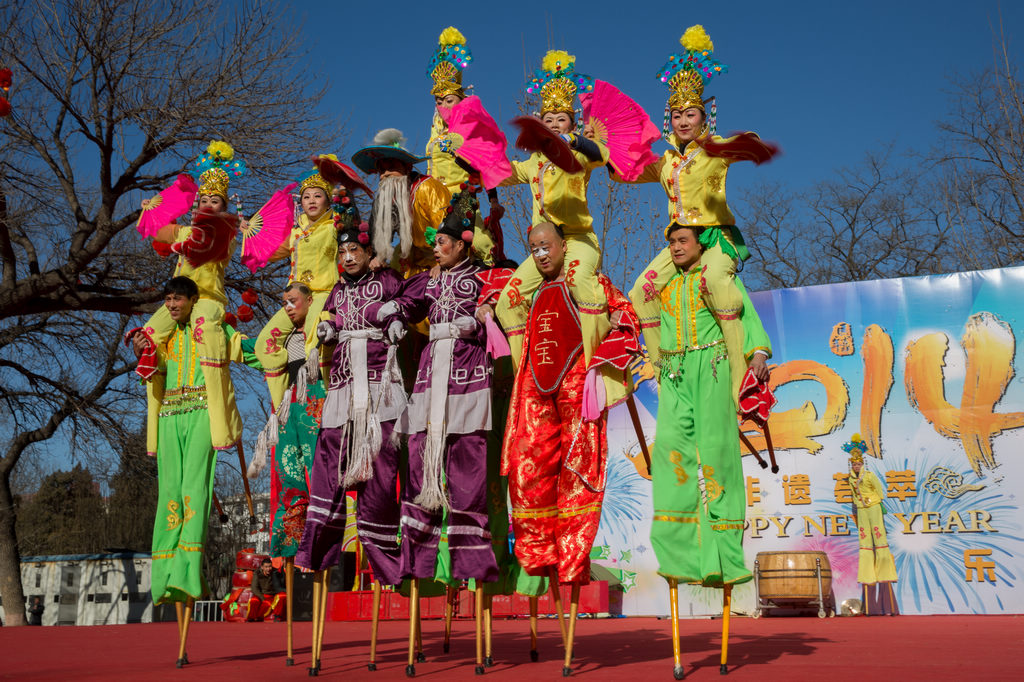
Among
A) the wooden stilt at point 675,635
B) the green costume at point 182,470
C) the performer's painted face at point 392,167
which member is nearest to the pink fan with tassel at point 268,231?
the green costume at point 182,470

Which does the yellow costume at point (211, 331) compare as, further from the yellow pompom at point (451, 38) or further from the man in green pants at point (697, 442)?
the man in green pants at point (697, 442)

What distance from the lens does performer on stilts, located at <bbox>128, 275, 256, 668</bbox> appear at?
529 cm

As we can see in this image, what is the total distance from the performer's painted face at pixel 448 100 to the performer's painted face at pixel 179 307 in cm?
208

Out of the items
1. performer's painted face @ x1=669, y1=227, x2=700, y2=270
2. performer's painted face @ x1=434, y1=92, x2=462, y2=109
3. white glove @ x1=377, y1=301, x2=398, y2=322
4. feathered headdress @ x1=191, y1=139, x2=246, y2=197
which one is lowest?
white glove @ x1=377, y1=301, x2=398, y2=322

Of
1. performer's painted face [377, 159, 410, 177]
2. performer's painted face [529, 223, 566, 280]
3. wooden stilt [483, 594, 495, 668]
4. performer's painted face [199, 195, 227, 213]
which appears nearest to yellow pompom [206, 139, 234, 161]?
performer's painted face [199, 195, 227, 213]

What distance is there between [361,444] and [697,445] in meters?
1.71

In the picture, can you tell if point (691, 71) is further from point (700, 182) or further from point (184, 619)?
point (184, 619)

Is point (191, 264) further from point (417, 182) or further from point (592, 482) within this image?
point (592, 482)

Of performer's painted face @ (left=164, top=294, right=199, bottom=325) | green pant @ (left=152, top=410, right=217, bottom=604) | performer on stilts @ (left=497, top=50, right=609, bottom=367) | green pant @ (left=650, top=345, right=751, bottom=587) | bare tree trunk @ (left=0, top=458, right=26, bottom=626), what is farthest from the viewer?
bare tree trunk @ (left=0, top=458, right=26, bottom=626)

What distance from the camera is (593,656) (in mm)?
4949

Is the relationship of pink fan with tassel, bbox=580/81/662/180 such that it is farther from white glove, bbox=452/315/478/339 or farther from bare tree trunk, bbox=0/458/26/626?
bare tree trunk, bbox=0/458/26/626

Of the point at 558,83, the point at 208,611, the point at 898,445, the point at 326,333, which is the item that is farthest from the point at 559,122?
the point at 208,611

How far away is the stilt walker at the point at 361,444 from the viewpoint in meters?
4.69

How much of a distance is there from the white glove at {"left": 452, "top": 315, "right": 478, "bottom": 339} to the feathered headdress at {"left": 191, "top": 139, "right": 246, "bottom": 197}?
7.53 ft
